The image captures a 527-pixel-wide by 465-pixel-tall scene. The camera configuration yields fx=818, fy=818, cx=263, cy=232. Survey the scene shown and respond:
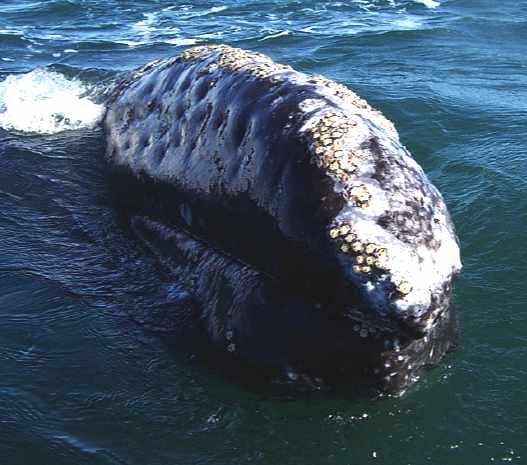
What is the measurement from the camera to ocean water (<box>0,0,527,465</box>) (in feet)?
19.2

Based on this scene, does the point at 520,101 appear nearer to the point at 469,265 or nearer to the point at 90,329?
the point at 469,265

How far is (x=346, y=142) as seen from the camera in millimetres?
6059

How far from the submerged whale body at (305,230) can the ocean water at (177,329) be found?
364 mm

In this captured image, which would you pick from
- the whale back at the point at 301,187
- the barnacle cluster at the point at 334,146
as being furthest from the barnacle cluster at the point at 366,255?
the barnacle cluster at the point at 334,146

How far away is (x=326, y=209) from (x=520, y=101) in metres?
9.04

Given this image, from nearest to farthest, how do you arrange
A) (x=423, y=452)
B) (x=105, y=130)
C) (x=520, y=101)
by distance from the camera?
(x=423, y=452)
(x=105, y=130)
(x=520, y=101)

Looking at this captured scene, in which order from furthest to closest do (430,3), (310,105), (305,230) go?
(430,3) → (310,105) → (305,230)

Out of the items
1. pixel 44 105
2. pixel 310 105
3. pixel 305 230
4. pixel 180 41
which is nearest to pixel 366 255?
pixel 305 230

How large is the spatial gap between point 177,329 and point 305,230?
1725 millimetres

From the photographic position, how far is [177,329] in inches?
274

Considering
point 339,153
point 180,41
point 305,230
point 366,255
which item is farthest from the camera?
point 180,41

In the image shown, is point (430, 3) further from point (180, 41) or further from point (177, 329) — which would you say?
point (177, 329)

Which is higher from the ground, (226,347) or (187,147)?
(187,147)

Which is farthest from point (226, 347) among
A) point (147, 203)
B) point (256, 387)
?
point (147, 203)
